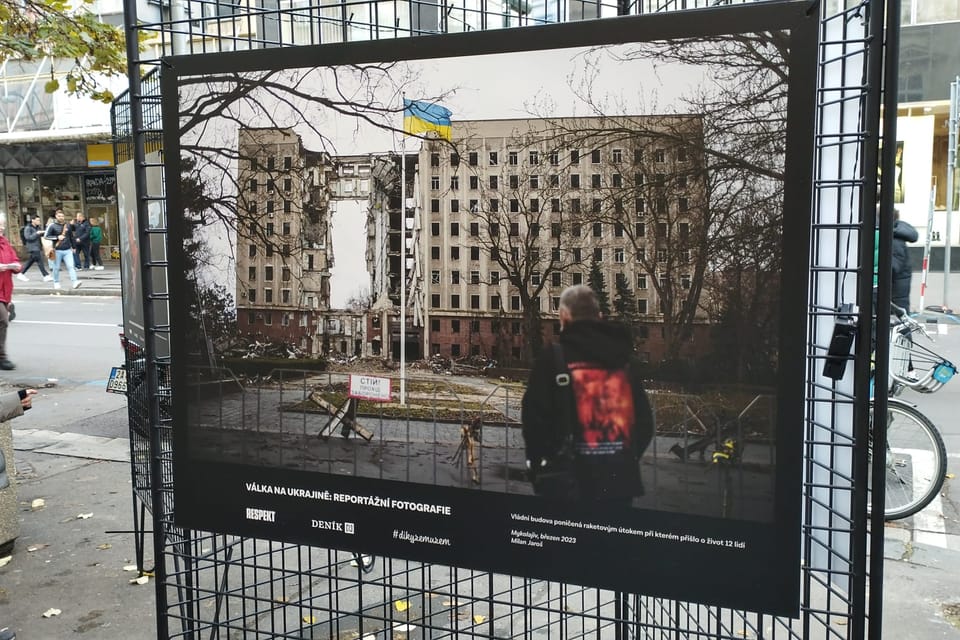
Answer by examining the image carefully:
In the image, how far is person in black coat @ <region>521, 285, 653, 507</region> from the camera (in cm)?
217

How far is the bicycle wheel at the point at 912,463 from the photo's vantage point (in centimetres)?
543

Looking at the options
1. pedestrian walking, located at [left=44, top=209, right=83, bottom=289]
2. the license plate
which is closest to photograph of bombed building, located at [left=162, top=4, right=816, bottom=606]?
the license plate

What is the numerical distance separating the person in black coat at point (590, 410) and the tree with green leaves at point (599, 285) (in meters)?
0.02

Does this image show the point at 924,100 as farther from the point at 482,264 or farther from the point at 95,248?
the point at 95,248

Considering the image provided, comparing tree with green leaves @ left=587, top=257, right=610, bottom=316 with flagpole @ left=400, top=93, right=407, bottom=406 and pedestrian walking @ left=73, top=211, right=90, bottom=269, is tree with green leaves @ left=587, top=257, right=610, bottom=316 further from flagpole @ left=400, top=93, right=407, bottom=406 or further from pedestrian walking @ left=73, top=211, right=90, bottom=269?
pedestrian walking @ left=73, top=211, right=90, bottom=269

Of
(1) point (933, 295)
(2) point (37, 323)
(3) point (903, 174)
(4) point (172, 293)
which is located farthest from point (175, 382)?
(3) point (903, 174)

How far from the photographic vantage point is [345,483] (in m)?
2.53

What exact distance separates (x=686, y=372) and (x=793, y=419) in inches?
10.4

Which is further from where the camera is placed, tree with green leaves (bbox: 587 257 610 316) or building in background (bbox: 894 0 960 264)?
building in background (bbox: 894 0 960 264)

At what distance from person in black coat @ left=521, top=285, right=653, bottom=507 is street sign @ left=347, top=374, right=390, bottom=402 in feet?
1.35

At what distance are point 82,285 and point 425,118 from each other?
23021 millimetres

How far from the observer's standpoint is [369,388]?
2447mm

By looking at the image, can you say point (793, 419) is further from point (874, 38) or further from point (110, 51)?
point (110, 51)

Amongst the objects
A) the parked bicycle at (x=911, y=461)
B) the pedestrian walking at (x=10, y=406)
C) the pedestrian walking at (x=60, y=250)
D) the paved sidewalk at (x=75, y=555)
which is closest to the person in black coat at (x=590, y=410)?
the paved sidewalk at (x=75, y=555)
